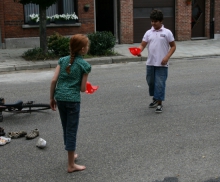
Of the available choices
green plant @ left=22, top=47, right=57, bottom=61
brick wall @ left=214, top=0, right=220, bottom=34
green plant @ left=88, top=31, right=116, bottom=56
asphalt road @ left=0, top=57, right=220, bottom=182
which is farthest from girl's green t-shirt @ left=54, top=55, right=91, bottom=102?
brick wall @ left=214, top=0, right=220, bottom=34

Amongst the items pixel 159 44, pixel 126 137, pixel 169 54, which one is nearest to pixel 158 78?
pixel 169 54

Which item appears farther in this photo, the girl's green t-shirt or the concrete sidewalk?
the concrete sidewalk

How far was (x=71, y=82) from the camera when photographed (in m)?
4.42

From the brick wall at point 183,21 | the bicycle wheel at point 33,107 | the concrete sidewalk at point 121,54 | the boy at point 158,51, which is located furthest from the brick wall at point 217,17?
the bicycle wheel at point 33,107

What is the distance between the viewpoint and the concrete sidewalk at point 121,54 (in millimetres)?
13172

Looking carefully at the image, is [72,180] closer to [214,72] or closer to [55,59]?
[214,72]

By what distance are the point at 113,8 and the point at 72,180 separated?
1675 cm

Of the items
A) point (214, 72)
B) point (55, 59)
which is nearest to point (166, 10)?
point (55, 59)

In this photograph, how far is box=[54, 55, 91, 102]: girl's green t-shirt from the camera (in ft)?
14.4

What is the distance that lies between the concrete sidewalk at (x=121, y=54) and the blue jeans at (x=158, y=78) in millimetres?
6763

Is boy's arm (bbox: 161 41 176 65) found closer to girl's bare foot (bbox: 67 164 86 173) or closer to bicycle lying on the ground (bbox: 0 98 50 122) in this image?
bicycle lying on the ground (bbox: 0 98 50 122)

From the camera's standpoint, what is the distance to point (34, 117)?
6.88 m

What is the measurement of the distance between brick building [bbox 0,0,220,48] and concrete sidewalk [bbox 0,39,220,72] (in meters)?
0.90

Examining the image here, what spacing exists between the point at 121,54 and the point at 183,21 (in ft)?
22.6
